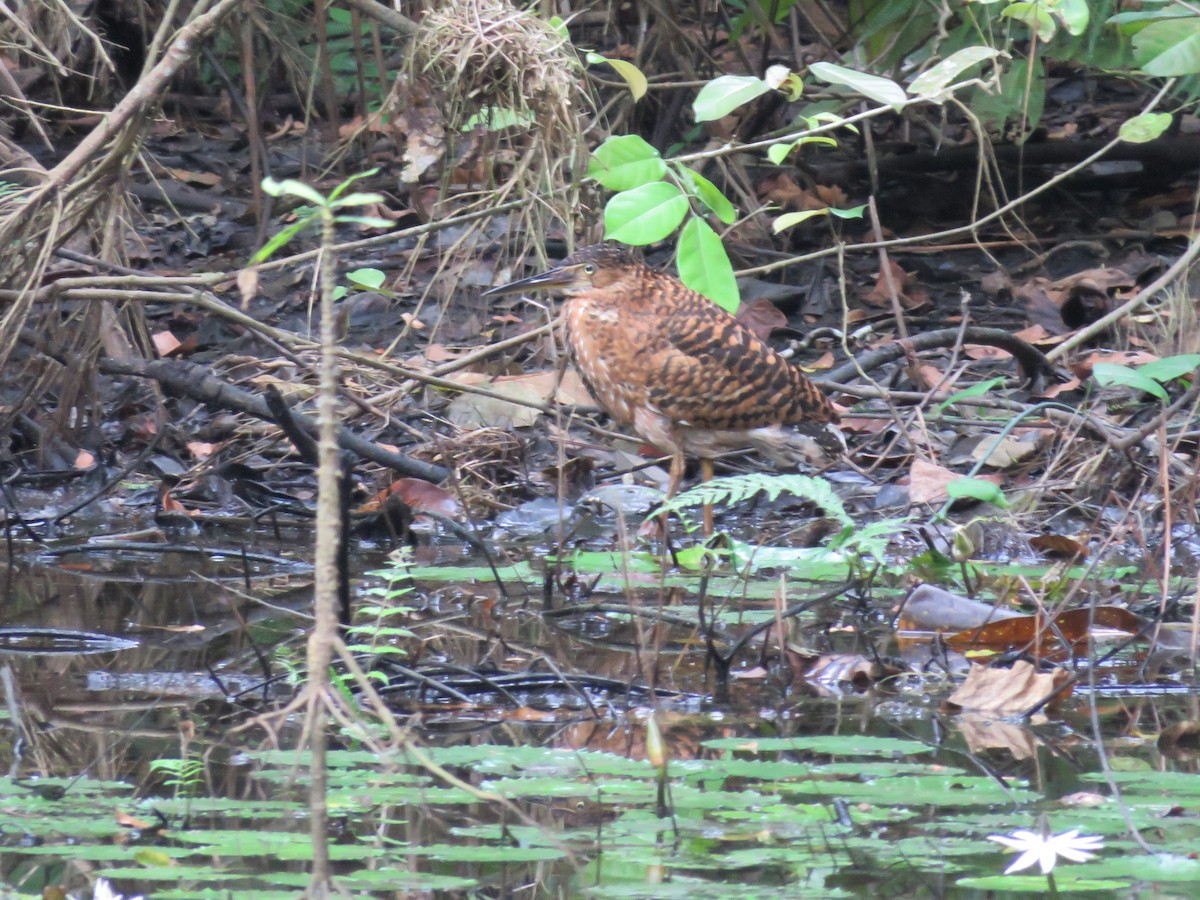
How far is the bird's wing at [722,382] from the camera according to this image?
17.2 ft

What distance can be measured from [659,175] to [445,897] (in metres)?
3.10

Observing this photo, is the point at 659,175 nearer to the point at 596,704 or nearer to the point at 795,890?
the point at 596,704

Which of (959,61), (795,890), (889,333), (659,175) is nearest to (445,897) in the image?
(795,890)

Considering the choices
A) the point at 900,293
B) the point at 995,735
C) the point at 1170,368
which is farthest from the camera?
the point at 900,293

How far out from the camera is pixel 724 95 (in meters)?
4.83

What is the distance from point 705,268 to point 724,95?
0.53 metres

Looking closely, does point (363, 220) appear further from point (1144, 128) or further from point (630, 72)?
point (1144, 128)

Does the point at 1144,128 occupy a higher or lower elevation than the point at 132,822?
higher

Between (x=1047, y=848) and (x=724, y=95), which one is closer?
(x=1047, y=848)

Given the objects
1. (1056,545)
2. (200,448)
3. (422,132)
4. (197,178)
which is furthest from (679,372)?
(197,178)

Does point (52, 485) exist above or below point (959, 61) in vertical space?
below

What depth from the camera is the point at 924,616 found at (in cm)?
383

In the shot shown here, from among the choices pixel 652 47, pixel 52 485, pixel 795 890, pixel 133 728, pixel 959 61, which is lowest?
pixel 795 890

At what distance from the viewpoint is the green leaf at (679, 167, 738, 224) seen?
498cm
